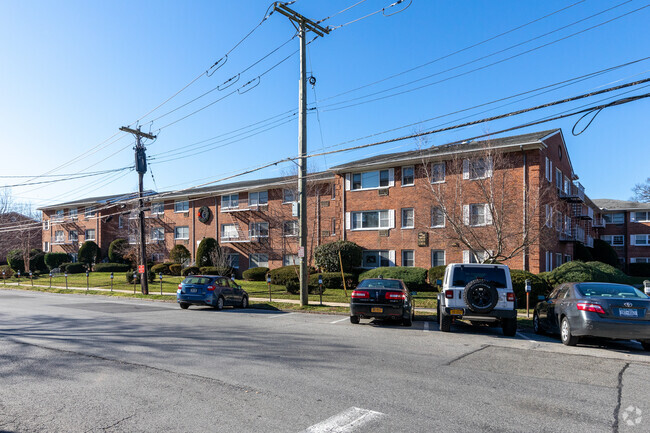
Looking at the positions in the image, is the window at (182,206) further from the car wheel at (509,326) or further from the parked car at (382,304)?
the car wheel at (509,326)

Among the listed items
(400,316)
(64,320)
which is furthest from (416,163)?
(64,320)

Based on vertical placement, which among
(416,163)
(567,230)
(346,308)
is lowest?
(346,308)

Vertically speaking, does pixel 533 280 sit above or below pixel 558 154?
below

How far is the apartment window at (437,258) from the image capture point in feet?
94.0

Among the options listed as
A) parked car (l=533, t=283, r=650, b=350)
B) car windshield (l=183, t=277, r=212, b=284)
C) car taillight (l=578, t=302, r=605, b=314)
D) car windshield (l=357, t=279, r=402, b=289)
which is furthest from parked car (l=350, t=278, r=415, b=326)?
car windshield (l=183, t=277, r=212, b=284)

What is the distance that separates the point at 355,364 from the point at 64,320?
10200 mm

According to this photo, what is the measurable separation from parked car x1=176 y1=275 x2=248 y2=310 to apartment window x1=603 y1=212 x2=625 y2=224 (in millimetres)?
44867

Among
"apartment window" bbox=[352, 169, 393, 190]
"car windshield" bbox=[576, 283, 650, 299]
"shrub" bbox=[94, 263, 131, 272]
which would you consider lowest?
"shrub" bbox=[94, 263, 131, 272]

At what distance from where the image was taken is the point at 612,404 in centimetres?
576

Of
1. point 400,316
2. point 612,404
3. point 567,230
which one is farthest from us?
point 567,230

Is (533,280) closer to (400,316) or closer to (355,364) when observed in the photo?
(400,316)

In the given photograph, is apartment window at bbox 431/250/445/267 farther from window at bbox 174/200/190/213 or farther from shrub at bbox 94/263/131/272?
shrub at bbox 94/263/131/272

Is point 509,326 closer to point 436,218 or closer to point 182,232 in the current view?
point 436,218

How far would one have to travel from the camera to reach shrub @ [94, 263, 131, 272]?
47.0 metres
